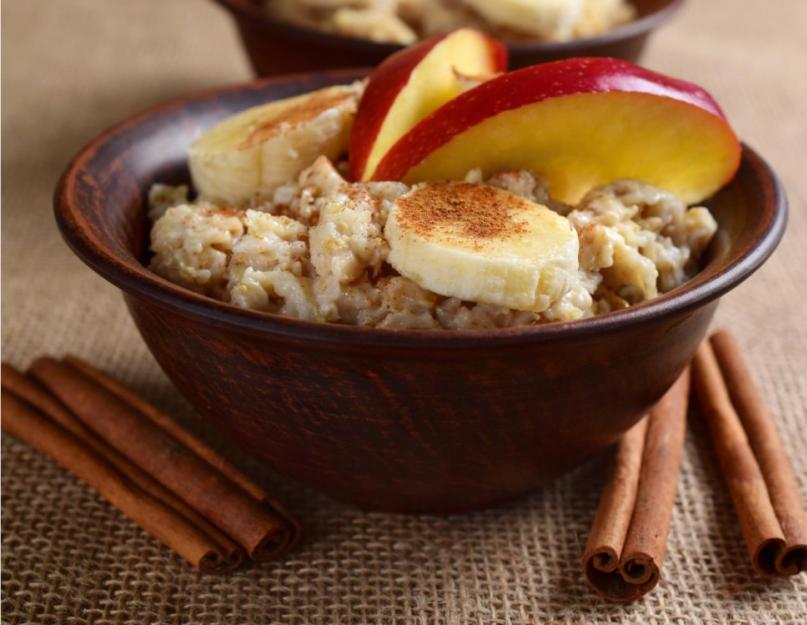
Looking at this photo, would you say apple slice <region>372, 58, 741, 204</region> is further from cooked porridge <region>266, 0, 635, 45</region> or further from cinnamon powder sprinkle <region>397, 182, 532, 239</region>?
cooked porridge <region>266, 0, 635, 45</region>

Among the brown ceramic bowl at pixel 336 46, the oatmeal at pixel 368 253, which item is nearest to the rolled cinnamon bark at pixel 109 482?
the oatmeal at pixel 368 253

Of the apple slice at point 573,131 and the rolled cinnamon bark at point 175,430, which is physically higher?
the apple slice at point 573,131

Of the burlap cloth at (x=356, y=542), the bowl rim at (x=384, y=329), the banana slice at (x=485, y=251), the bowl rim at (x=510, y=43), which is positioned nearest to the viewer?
the bowl rim at (x=384, y=329)

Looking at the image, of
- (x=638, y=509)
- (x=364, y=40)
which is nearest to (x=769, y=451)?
(x=638, y=509)

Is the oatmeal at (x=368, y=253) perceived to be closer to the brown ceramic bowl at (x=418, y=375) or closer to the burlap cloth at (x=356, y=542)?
the brown ceramic bowl at (x=418, y=375)

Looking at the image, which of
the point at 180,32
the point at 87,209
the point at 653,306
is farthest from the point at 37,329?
the point at 180,32

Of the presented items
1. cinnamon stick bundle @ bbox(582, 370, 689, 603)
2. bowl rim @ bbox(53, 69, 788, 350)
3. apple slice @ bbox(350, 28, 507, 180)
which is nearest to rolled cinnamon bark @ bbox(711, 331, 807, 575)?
cinnamon stick bundle @ bbox(582, 370, 689, 603)
